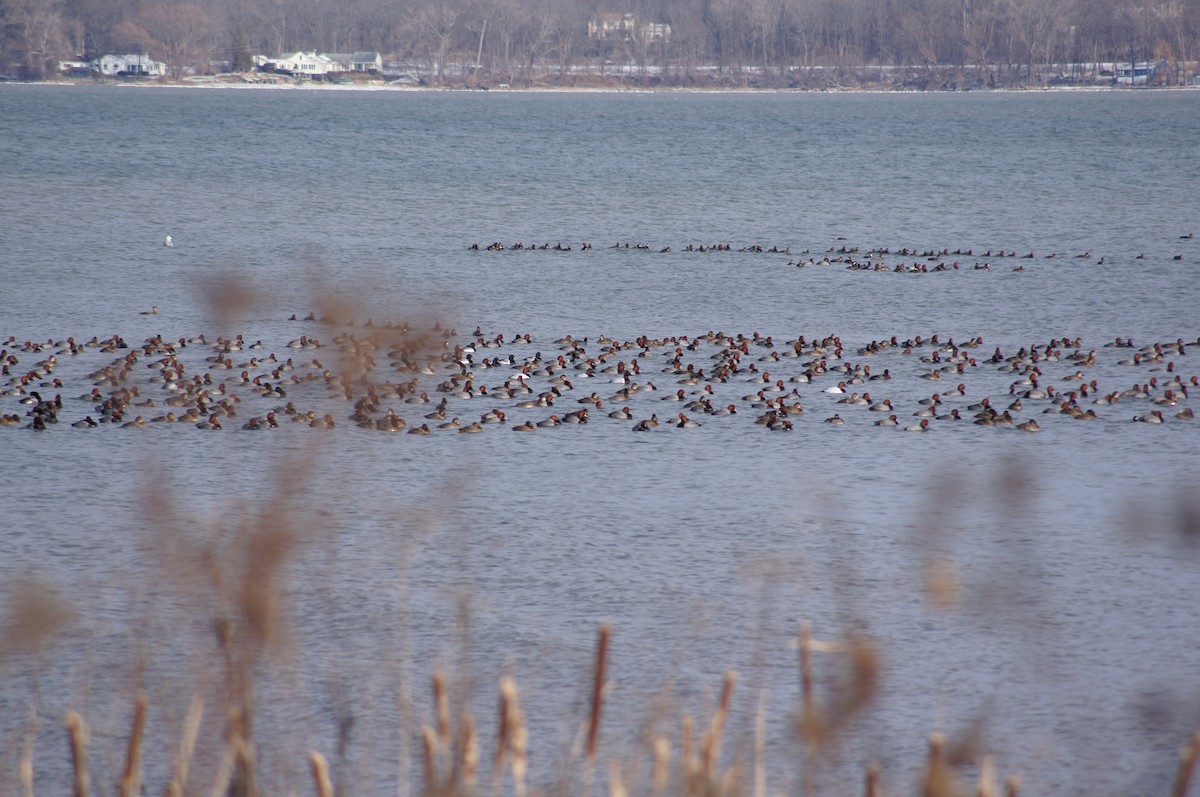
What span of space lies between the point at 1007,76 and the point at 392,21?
89.3m

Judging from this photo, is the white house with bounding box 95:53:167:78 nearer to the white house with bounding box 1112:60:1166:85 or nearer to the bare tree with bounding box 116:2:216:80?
the bare tree with bounding box 116:2:216:80

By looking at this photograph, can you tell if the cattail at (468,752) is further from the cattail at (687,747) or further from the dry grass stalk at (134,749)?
the dry grass stalk at (134,749)

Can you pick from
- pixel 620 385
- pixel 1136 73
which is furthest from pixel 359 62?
pixel 620 385

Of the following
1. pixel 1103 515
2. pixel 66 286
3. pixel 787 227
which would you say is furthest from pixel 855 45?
pixel 1103 515

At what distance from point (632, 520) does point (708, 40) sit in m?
182

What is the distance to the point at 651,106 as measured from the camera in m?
150

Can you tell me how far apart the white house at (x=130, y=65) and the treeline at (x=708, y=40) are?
1721 millimetres

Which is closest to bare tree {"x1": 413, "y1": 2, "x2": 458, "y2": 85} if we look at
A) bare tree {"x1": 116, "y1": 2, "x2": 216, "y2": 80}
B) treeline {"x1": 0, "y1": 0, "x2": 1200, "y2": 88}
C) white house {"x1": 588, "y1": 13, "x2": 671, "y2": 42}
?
treeline {"x1": 0, "y1": 0, "x2": 1200, "y2": 88}

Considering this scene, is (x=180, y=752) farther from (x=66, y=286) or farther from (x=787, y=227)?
(x=787, y=227)

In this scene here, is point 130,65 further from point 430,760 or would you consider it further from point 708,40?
point 430,760

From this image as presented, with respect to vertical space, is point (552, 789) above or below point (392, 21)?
below

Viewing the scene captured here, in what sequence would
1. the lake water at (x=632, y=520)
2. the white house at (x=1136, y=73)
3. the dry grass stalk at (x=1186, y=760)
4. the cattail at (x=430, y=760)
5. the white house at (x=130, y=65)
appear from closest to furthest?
the dry grass stalk at (x=1186, y=760) → the cattail at (x=430, y=760) → the lake water at (x=632, y=520) → the white house at (x=130, y=65) → the white house at (x=1136, y=73)

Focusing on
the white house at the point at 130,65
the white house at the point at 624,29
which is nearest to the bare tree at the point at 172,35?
the white house at the point at 130,65

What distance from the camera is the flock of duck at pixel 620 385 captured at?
51.8 feet
